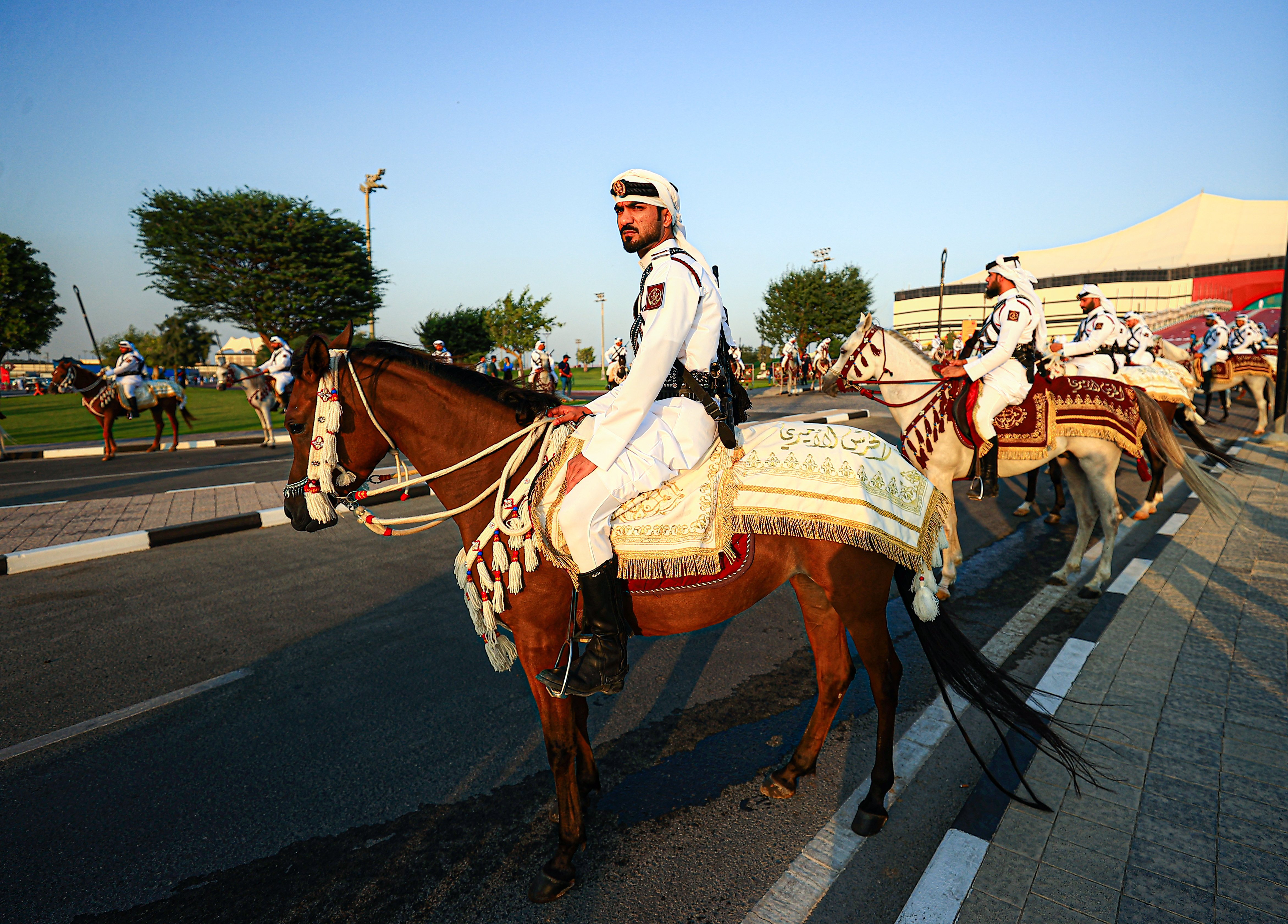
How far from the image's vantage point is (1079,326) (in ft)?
35.8

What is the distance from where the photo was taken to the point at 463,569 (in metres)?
2.76

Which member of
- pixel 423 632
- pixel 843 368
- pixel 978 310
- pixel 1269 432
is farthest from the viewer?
pixel 978 310

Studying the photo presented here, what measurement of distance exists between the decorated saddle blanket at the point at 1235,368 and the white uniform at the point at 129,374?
25.1 metres

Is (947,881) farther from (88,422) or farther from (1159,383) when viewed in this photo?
(88,422)

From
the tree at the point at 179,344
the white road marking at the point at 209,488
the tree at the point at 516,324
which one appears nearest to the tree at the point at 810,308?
the tree at the point at 516,324

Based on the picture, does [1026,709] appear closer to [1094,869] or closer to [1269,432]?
[1094,869]

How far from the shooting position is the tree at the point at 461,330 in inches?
2392

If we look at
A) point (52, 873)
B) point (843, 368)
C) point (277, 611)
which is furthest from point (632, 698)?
point (843, 368)

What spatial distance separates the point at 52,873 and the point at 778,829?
316 centimetres

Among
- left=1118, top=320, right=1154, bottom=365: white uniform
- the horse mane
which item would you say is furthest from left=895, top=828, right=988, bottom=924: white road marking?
left=1118, top=320, right=1154, bottom=365: white uniform

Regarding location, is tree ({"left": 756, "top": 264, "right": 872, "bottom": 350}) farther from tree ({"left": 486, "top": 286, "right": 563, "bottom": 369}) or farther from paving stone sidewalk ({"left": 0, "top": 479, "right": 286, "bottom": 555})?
paving stone sidewalk ({"left": 0, "top": 479, "right": 286, "bottom": 555})

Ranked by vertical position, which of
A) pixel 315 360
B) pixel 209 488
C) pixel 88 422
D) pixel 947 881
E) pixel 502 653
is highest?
pixel 315 360

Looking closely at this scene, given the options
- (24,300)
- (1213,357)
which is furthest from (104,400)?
(24,300)

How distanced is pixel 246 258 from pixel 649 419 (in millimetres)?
44008
